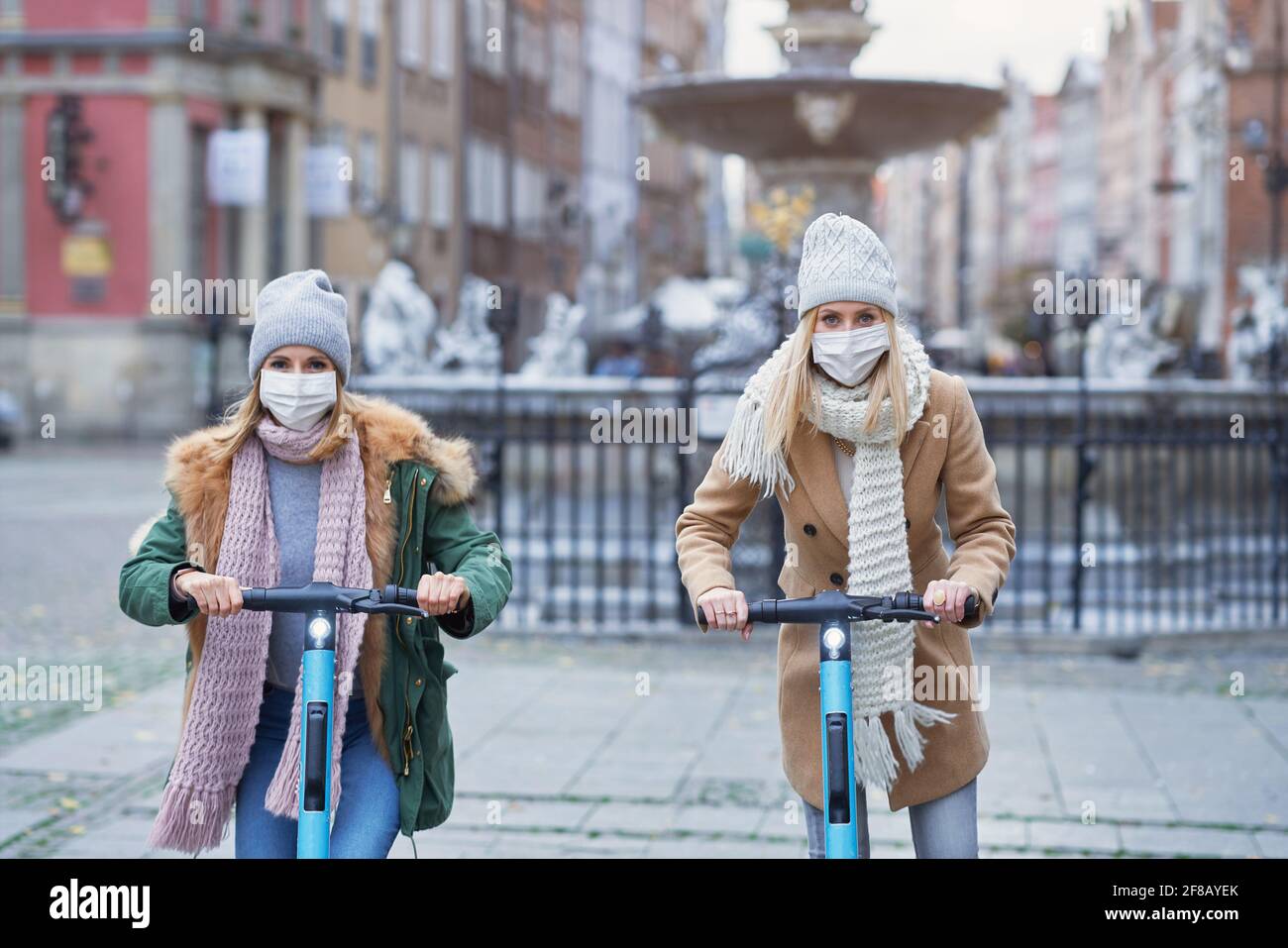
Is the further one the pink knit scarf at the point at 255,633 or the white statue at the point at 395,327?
the white statue at the point at 395,327

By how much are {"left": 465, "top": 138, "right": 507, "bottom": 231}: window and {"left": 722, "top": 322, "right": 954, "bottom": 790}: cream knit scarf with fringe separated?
4435 centimetres

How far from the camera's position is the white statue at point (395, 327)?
48.0 feet

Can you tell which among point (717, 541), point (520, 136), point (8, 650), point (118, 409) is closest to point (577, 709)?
point (8, 650)

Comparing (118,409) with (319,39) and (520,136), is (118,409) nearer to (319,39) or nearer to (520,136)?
(319,39)

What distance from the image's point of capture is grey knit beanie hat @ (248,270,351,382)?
3.88 m

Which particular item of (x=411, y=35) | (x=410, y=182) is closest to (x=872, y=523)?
(x=410, y=182)

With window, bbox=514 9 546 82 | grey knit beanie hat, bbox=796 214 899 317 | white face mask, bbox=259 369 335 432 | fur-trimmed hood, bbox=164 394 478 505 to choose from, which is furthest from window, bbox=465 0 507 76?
grey knit beanie hat, bbox=796 214 899 317

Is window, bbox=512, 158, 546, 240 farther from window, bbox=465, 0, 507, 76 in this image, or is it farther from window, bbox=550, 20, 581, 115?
window, bbox=465, 0, 507, 76

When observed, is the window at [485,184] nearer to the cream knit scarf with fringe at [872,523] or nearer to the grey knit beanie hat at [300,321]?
the grey knit beanie hat at [300,321]

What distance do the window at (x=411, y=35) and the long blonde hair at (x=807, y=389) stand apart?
138 ft

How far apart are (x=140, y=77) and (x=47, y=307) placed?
182 inches

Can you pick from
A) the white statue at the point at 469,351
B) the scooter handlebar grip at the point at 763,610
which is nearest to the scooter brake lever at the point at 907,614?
the scooter handlebar grip at the point at 763,610
